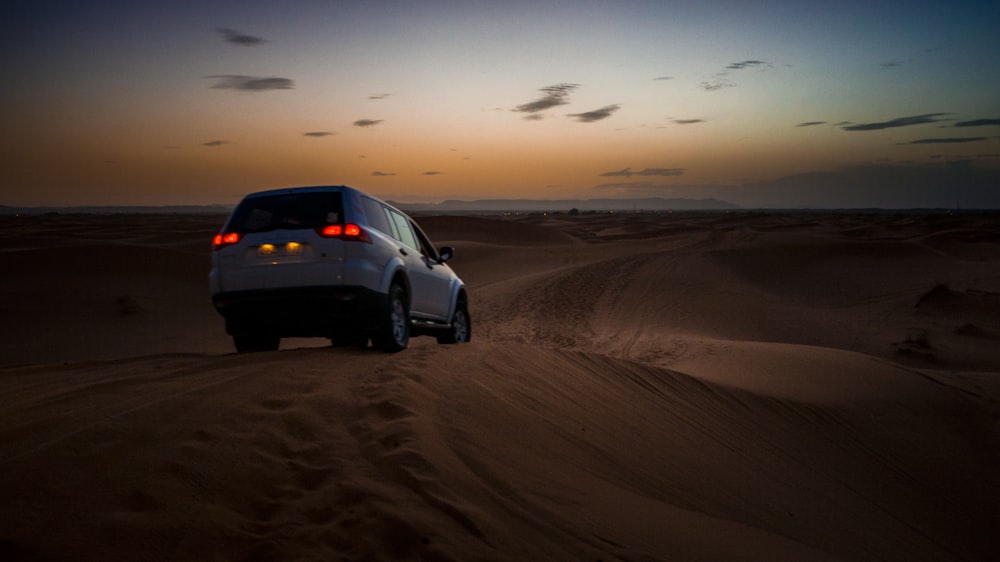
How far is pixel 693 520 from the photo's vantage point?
462 cm

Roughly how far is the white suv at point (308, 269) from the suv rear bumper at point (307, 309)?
1 cm

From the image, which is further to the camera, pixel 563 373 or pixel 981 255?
pixel 981 255

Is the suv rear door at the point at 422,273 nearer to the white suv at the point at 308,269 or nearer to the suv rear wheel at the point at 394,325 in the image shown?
the suv rear wheel at the point at 394,325

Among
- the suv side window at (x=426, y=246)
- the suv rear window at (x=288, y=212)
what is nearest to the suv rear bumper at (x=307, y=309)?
the suv rear window at (x=288, y=212)

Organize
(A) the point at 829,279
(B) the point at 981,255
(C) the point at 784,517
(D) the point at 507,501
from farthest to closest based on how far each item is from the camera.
Result: (B) the point at 981,255 → (A) the point at 829,279 → (C) the point at 784,517 → (D) the point at 507,501

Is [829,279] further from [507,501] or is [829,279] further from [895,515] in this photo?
[507,501]

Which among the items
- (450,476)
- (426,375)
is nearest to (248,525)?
(450,476)

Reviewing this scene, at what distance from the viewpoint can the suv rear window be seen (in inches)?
290

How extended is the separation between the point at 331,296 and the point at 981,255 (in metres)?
42.3

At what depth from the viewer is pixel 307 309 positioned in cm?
725

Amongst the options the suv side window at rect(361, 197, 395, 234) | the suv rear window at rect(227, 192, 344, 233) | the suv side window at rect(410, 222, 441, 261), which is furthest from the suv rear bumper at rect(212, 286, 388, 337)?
the suv side window at rect(410, 222, 441, 261)

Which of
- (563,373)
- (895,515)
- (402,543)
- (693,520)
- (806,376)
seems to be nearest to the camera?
(402,543)

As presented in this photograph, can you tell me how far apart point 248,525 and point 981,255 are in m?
44.9

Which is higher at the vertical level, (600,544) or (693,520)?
(600,544)
